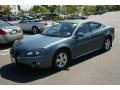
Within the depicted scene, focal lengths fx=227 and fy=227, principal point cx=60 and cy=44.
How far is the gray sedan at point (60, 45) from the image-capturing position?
6.13 metres

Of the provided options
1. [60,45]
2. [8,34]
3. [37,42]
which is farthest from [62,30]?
[8,34]

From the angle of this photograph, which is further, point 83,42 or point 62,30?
point 62,30

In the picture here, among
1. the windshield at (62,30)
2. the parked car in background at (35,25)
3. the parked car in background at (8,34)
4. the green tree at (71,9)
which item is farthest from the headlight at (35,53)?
the green tree at (71,9)

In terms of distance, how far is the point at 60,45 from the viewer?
21.2 ft

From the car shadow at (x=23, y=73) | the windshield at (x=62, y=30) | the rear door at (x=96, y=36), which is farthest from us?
the rear door at (x=96, y=36)

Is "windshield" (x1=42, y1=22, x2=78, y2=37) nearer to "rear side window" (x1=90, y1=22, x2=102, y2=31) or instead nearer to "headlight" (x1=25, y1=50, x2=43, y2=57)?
"rear side window" (x1=90, y1=22, x2=102, y2=31)

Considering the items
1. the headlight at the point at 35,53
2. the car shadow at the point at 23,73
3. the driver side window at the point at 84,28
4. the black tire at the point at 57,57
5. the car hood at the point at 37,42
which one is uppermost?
the driver side window at the point at 84,28

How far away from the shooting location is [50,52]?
6.18 metres

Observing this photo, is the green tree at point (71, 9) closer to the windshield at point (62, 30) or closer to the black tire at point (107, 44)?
the black tire at point (107, 44)

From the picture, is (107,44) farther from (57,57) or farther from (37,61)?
(37,61)

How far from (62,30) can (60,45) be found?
3.52ft
